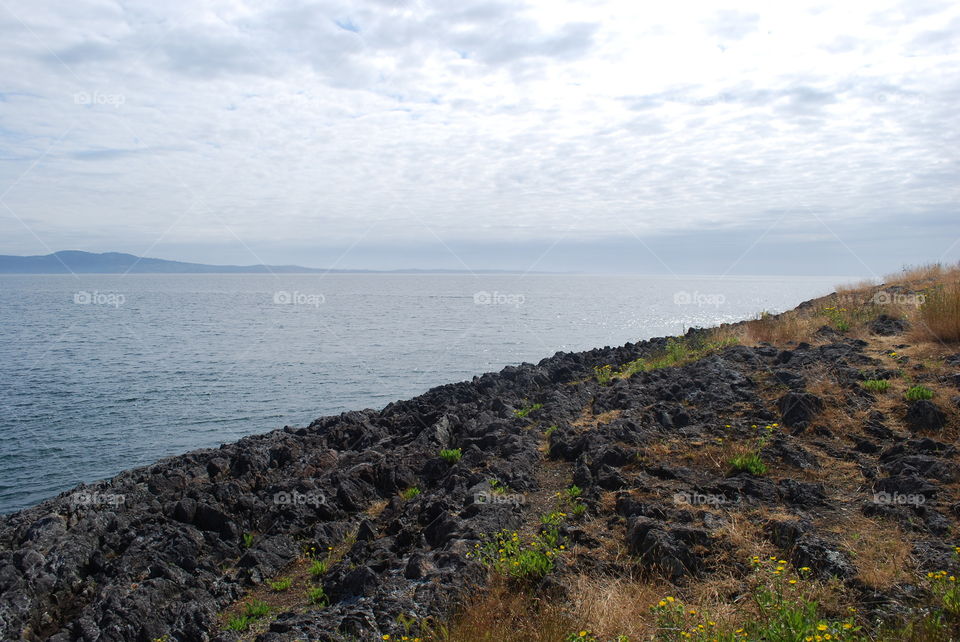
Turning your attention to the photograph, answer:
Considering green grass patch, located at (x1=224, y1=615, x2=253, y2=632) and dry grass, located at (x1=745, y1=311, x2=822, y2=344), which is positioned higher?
dry grass, located at (x1=745, y1=311, x2=822, y2=344)

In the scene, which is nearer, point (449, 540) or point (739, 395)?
point (449, 540)

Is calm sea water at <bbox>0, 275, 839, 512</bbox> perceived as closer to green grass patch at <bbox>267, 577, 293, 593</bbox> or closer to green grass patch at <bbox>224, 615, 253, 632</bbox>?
green grass patch at <bbox>267, 577, 293, 593</bbox>

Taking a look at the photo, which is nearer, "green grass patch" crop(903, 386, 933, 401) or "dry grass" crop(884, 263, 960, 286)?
"green grass patch" crop(903, 386, 933, 401)

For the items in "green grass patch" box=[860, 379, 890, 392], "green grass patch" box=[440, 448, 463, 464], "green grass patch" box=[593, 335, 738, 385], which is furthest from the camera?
"green grass patch" box=[593, 335, 738, 385]

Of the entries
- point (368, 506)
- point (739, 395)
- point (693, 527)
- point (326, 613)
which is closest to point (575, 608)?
point (693, 527)

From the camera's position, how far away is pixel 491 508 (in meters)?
9.46

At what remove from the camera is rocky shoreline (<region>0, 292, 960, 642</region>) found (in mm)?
7355

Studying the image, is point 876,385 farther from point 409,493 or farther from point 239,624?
point 239,624

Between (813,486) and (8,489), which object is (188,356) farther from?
(813,486)

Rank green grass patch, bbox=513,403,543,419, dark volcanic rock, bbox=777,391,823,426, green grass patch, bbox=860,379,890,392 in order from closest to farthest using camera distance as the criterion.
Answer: dark volcanic rock, bbox=777,391,823,426, green grass patch, bbox=860,379,890,392, green grass patch, bbox=513,403,543,419

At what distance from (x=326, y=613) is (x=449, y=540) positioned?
6.42 ft

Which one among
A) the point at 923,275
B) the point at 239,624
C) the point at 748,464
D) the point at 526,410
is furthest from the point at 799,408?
the point at 923,275

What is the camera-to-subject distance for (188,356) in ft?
148

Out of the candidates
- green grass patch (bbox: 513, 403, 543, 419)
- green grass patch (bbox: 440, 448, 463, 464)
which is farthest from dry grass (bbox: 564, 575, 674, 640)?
green grass patch (bbox: 513, 403, 543, 419)
